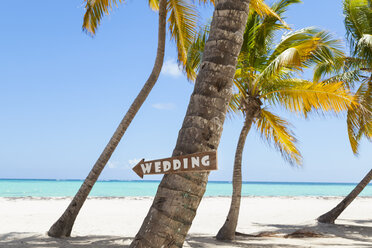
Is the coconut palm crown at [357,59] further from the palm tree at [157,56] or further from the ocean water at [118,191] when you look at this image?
the ocean water at [118,191]

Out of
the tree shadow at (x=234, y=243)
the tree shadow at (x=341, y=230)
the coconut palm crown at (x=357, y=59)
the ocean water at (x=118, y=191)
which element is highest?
the coconut palm crown at (x=357, y=59)

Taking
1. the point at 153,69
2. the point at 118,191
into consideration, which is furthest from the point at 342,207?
the point at 118,191

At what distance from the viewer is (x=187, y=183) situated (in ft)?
→ 11.5

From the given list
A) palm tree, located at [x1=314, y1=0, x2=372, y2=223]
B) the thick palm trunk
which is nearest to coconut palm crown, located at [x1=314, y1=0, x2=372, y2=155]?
palm tree, located at [x1=314, y1=0, x2=372, y2=223]

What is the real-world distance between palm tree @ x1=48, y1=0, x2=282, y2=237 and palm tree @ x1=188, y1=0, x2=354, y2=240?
3.48ft

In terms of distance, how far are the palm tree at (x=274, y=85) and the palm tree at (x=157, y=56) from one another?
1060 mm

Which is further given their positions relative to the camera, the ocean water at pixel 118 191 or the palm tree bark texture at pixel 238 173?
the ocean water at pixel 118 191

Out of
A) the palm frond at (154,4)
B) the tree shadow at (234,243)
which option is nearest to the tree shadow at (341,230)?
the tree shadow at (234,243)

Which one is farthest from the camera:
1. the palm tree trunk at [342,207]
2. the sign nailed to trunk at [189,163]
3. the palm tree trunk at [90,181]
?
the palm tree trunk at [342,207]

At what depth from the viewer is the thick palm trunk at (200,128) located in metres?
3.48

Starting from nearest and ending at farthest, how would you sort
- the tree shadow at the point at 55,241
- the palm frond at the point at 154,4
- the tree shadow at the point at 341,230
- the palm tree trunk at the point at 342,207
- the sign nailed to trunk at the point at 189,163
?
the sign nailed to trunk at the point at 189,163
the tree shadow at the point at 55,241
the tree shadow at the point at 341,230
the palm frond at the point at 154,4
the palm tree trunk at the point at 342,207

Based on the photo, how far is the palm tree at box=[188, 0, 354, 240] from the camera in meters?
9.50

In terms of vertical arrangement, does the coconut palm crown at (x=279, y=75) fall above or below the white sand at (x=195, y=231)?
above

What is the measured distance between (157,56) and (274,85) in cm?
310
